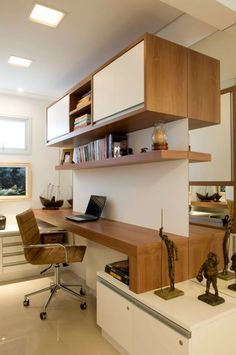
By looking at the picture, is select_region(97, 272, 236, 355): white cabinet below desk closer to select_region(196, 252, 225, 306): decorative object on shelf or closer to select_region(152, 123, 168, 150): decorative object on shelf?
select_region(196, 252, 225, 306): decorative object on shelf

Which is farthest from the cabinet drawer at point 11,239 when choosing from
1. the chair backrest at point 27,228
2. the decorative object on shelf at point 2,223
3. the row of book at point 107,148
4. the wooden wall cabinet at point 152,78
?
the wooden wall cabinet at point 152,78

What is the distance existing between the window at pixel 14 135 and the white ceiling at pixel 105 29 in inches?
40.6

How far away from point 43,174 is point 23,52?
1834 millimetres

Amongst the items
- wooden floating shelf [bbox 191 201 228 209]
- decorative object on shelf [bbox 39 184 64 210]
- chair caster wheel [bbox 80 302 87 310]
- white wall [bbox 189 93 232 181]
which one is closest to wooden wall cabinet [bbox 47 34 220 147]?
Answer: white wall [bbox 189 93 232 181]

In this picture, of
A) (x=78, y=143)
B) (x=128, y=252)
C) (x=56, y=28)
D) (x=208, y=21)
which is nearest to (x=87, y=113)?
(x=78, y=143)

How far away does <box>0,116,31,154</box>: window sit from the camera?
383cm

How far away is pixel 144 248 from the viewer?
1.73 meters

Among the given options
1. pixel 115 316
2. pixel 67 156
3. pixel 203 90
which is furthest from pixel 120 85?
pixel 67 156

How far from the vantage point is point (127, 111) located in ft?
6.63

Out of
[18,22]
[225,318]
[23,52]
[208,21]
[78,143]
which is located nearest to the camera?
[225,318]

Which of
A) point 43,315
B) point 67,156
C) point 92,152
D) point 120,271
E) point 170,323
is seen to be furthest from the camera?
point 67,156

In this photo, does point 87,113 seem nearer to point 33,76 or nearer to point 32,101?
point 33,76

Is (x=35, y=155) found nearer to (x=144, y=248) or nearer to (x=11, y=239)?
(x=11, y=239)

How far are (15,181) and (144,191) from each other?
2.31 metres
